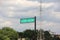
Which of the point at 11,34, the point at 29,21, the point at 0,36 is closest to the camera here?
the point at 29,21

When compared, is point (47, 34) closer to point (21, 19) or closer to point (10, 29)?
point (10, 29)

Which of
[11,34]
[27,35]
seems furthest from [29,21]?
[27,35]

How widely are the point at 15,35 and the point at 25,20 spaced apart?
23785mm

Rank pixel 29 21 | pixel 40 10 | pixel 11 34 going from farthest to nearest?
pixel 11 34 → pixel 29 21 → pixel 40 10

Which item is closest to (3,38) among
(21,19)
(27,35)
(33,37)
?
(21,19)

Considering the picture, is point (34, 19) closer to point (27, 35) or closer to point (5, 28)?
point (5, 28)

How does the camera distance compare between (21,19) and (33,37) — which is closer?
(21,19)

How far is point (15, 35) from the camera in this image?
245 feet

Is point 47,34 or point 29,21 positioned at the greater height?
point 29,21

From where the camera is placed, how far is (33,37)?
292 feet

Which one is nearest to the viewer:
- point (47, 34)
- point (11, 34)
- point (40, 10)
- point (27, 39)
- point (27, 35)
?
point (40, 10)

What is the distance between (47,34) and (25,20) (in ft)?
197

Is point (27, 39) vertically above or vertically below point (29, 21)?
below

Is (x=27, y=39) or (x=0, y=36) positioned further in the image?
(x=27, y=39)
